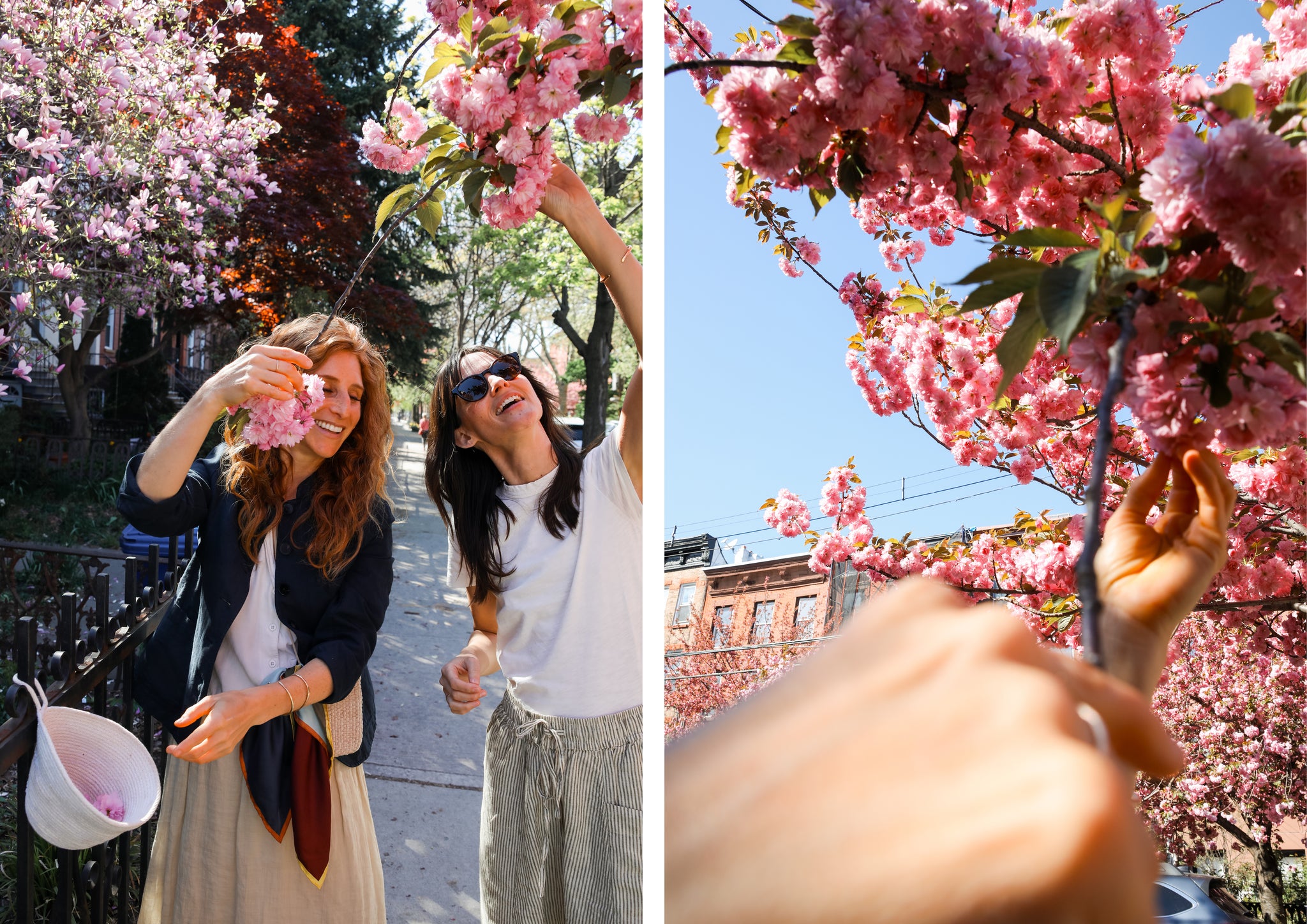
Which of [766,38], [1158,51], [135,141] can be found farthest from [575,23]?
[135,141]

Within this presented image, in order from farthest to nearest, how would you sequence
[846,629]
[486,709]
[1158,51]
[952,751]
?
[486,709], [1158,51], [846,629], [952,751]

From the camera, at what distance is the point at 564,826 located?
1157 mm

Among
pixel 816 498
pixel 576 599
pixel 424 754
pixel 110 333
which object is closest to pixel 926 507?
pixel 816 498

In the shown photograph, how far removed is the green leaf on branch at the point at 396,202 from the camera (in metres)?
0.98

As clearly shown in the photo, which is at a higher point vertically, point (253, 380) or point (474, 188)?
point (474, 188)

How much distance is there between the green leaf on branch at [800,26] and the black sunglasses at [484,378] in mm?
657

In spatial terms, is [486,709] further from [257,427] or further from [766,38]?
[766,38]

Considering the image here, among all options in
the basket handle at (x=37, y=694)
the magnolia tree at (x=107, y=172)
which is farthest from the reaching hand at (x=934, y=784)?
the magnolia tree at (x=107, y=172)

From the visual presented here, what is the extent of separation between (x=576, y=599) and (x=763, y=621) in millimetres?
363

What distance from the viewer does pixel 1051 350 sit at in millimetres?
1066

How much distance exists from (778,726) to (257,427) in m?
0.80

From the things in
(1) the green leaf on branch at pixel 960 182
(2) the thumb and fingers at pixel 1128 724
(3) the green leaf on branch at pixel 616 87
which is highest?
(3) the green leaf on branch at pixel 616 87

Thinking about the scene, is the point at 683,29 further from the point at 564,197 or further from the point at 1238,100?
the point at 1238,100

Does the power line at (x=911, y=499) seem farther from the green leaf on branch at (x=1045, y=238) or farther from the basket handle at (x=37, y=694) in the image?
the basket handle at (x=37, y=694)
